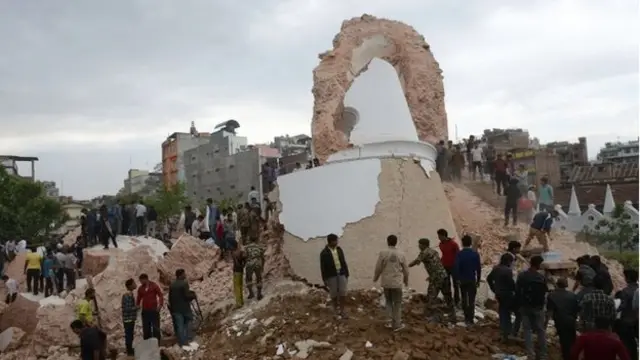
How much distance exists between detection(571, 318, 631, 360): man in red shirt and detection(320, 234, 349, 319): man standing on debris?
392 centimetres

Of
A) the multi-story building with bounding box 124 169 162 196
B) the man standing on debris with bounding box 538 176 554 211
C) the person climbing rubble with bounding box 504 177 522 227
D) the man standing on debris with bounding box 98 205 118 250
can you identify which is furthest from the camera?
the multi-story building with bounding box 124 169 162 196

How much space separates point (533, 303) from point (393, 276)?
1879 millimetres

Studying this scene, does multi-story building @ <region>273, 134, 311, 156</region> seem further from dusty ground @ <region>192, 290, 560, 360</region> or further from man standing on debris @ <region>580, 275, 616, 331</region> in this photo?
man standing on debris @ <region>580, 275, 616, 331</region>

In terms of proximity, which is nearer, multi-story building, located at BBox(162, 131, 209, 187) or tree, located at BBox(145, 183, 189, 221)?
tree, located at BBox(145, 183, 189, 221)

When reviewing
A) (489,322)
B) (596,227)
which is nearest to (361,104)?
(489,322)

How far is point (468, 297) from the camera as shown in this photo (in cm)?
870

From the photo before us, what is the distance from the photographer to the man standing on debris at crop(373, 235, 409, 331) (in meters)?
8.38

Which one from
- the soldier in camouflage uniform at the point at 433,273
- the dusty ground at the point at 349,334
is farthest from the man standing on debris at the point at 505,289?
the soldier in camouflage uniform at the point at 433,273

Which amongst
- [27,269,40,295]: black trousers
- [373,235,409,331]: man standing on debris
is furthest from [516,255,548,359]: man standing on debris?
[27,269,40,295]: black trousers

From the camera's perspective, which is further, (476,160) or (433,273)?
(476,160)

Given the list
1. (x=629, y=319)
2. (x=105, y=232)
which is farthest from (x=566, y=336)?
(x=105, y=232)

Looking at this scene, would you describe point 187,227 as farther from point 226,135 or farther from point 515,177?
point 226,135

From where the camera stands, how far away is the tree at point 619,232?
23375mm

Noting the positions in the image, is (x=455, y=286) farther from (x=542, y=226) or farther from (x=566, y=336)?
(x=542, y=226)
